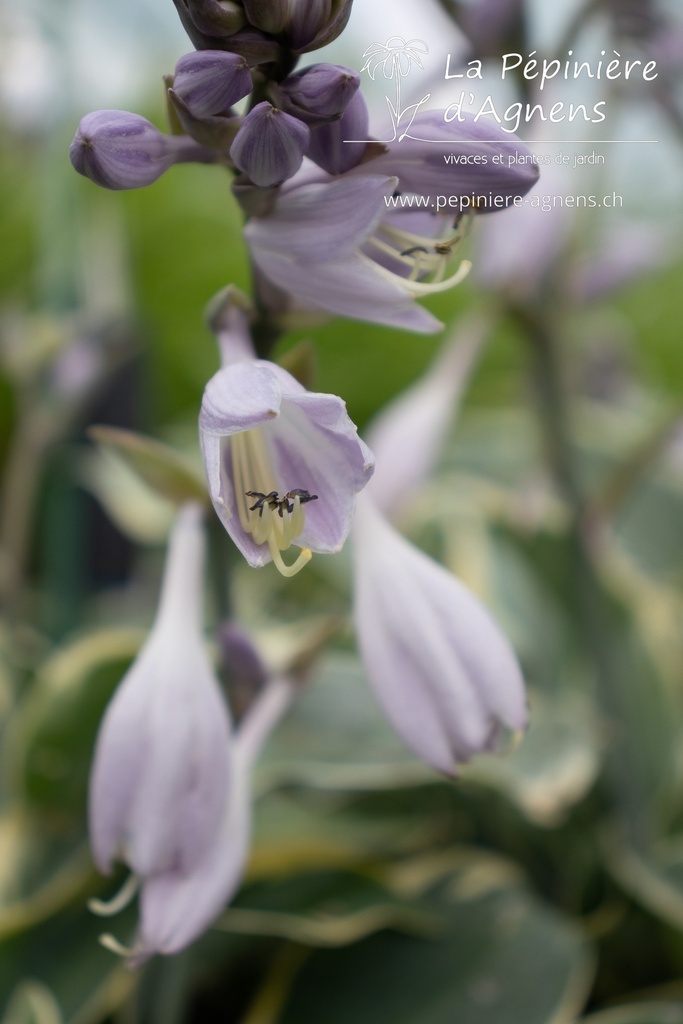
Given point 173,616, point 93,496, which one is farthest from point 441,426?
point 93,496

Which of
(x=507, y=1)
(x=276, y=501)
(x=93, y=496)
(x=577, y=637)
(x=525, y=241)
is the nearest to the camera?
(x=276, y=501)

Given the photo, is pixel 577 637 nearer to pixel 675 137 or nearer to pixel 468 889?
pixel 468 889

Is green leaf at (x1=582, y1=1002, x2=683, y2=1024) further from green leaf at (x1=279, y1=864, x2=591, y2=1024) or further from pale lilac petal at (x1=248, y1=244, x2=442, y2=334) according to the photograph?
pale lilac petal at (x1=248, y1=244, x2=442, y2=334)

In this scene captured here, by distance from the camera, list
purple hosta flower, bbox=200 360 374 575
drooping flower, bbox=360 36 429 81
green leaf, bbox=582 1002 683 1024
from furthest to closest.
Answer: green leaf, bbox=582 1002 683 1024
drooping flower, bbox=360 36 429 81
purple hosta flower, bbox=200 360 374 575

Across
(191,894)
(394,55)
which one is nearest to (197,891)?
(191,894)

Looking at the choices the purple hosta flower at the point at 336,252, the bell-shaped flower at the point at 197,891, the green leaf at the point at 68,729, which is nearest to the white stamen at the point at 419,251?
the purple hosta flower at the point at 336,252

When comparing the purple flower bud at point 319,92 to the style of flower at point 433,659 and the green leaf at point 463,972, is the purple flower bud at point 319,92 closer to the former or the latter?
the style of flower at point 433,659

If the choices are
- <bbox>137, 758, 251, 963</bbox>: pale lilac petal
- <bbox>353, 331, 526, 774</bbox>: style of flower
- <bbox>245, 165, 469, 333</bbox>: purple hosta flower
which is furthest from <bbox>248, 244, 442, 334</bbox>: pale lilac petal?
<bbox>137, 758, 251, 963</bbox>: pale lilac petal
